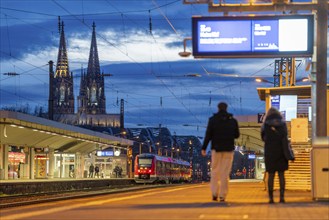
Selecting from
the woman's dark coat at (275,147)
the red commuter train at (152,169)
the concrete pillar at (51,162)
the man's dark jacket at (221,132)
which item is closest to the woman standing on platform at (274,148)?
the woman's dark coat at (275,147)

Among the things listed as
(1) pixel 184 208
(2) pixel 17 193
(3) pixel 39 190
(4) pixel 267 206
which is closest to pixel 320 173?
(4) pixel 267 206

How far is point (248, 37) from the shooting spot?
54.9 feet

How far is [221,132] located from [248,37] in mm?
4801

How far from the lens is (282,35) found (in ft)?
53.4

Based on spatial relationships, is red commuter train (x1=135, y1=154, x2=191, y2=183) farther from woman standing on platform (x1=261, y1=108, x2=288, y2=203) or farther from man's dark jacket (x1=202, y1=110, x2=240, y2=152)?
woman standing on platform (x1=261, y1=108, x2=288, y2=203)

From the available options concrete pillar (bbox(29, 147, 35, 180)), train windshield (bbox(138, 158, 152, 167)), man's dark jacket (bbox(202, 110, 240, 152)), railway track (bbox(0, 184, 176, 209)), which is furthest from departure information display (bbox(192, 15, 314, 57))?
train windshield (bbox(138, 158, 152, 167))

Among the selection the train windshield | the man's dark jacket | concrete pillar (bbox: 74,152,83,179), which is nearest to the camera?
the man's dark jacket

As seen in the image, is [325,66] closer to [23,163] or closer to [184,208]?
[184,208]

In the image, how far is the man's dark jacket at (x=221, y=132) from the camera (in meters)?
12.5

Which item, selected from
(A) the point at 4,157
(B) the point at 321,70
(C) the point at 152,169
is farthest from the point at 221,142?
(C) the point at 152,169

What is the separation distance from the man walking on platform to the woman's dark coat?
2.05 ft

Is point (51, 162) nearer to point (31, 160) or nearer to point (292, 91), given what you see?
point (31, 160)

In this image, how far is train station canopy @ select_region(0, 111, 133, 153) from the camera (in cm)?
4393

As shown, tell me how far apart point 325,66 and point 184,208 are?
15.9ft
